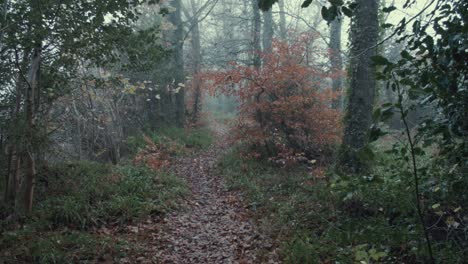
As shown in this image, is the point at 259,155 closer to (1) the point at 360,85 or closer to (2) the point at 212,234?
(1) the point at 360,85

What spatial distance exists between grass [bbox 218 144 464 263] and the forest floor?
0.31m

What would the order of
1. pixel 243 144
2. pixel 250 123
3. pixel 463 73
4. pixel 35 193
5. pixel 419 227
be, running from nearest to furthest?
pixel 463 73, pixel 419 227, pixel 35 193, pixel 250 123, pixel 243 144

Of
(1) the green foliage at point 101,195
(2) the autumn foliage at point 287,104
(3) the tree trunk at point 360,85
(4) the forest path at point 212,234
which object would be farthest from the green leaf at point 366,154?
(2) the autumn foliage at point 287,104

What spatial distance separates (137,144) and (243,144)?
4272 mm

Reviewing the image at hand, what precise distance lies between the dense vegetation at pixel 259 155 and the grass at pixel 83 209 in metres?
0.03

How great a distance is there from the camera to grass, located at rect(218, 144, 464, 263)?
436 centimetres

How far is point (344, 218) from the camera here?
6086 mm

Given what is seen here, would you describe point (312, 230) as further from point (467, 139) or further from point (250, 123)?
point (250, 123)

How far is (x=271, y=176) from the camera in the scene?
949cm

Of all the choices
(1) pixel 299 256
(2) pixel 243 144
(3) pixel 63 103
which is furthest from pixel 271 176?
(3) pixel 63 103

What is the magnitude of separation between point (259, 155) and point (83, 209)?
18.0ft

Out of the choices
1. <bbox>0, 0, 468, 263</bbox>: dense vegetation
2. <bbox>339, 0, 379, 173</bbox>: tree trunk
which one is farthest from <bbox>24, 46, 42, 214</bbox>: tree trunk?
<bbox>339, 0, 379, 173</bbox>: tree trunk

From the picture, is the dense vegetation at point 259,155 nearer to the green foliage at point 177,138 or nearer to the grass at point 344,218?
the grass at point 344,218

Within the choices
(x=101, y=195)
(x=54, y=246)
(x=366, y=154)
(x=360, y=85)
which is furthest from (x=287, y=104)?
(x=366, y=154)
